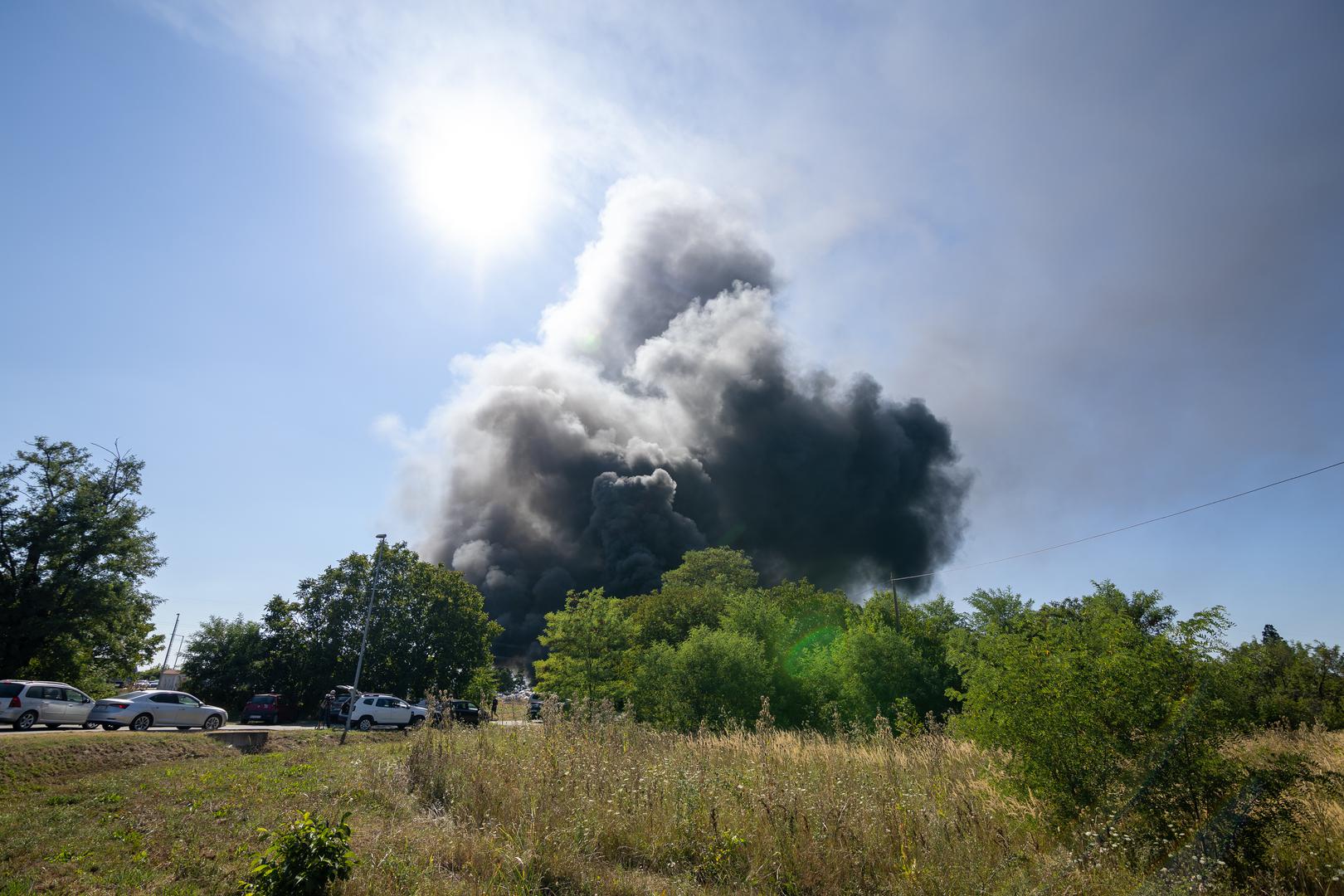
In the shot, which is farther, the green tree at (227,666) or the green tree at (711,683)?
the green tree at (227,666)

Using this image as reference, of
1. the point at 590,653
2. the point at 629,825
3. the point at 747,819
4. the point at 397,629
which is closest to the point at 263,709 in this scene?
the point at 397,629

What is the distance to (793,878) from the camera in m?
6.83

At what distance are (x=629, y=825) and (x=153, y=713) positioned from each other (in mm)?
26707

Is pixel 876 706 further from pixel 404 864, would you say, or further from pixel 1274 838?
pixel 404 864

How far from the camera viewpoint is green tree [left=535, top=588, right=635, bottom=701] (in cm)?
3494

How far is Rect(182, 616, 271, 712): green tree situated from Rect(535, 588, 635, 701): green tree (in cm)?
2850

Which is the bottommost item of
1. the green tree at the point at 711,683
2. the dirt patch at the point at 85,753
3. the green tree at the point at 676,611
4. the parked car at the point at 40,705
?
the dirt patch at the point at 85,753

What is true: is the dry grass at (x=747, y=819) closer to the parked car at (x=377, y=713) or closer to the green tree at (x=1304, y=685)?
the green tree at (x=1304, y=685)

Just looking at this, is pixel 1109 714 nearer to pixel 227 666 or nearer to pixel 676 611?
pixel 676 611

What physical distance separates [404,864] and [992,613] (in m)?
37.0

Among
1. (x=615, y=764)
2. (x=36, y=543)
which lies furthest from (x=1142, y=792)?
(x=36, y=543)

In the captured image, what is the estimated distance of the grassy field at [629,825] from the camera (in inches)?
257

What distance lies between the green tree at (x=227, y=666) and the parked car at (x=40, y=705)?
28.4 metres

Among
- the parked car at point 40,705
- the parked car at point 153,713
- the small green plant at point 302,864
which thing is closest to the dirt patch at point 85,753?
the parked car at point 153,713
